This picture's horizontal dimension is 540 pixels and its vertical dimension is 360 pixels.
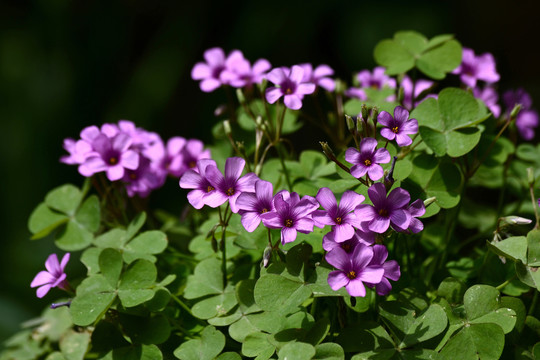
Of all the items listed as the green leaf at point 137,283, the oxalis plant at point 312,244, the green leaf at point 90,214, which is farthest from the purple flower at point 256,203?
the green leaf at point 90,214

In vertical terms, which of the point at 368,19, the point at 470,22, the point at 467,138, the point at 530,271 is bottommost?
the point at 470,22

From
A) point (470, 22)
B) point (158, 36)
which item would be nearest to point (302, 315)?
point (158, 36)

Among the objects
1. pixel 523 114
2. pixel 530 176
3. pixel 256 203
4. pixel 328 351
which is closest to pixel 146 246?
pixel 256 203

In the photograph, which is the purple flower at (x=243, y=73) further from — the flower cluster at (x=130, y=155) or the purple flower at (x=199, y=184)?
the purple flower at (x=199, y=184)

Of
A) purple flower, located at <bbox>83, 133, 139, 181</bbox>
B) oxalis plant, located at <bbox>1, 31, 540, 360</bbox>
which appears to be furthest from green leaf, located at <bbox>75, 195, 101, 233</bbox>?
purple flower, located at <bbox>83, 133, 139, 181</bbox>

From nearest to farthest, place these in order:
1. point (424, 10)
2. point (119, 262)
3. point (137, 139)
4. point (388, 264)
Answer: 1. point (388, 264)
2. point (119, 262)
3. point (137, 139)
4. point (424, 10)

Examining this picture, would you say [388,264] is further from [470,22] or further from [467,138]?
[470,22]
